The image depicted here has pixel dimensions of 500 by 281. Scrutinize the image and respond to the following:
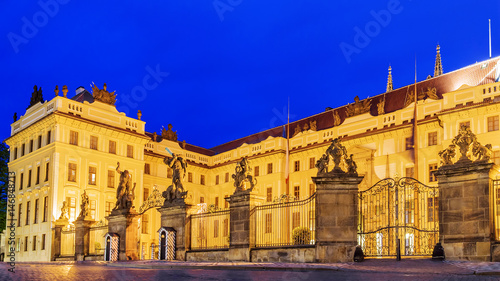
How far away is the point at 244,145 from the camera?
2333 inches

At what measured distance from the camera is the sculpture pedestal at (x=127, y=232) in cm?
2820

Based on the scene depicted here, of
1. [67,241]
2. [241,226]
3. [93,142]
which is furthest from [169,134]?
[241,226]

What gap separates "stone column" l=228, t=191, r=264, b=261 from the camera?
2212cm

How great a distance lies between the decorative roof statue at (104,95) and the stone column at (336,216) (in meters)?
37.0

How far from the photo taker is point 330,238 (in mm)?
19125

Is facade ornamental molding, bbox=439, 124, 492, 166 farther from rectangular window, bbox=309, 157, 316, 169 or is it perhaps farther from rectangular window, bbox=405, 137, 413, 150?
rectangular window, bbox=309, 157, 316, 169

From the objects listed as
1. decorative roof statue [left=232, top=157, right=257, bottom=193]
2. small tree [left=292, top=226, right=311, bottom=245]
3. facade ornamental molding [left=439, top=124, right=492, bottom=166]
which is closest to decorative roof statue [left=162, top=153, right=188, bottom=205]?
decorative roof statue [left=232, top=157, right=257, bottom=193]

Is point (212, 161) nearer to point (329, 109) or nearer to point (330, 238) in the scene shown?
point (329, 109)

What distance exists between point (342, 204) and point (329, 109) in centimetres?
4340

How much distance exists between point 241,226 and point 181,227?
403 centimetres

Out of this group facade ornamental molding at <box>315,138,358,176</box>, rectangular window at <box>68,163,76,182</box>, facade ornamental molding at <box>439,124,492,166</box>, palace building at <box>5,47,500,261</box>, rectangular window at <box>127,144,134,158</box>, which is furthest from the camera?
rectangular window at <box>127,144,134,158</box>

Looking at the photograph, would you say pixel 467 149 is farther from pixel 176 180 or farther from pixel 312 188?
pixel 312 188

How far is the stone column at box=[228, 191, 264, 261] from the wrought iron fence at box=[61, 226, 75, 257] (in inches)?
644

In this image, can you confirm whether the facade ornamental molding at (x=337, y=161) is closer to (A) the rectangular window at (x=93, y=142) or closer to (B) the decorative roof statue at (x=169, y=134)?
(A) the rectangular window at (x=93, y=142)
